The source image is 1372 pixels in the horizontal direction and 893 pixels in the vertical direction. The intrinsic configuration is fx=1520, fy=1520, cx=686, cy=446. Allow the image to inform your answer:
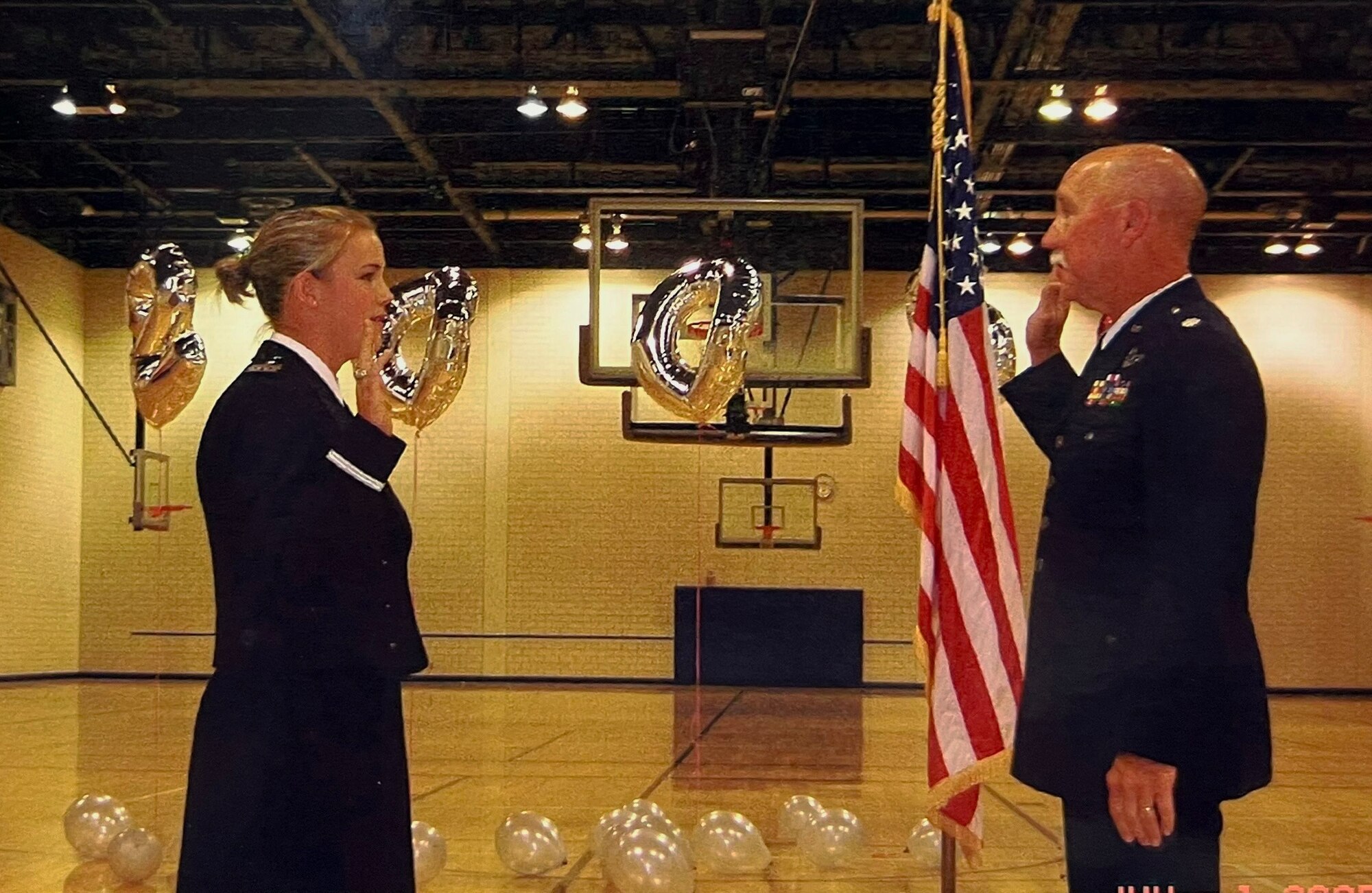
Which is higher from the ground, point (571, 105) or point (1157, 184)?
point (571, 105)

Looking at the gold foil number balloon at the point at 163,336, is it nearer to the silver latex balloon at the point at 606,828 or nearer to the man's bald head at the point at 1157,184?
the silver latex balloon at the point at 606,828

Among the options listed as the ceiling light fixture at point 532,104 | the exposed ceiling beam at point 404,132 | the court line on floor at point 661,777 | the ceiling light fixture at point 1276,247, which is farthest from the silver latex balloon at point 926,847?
the ceiling light fixture at point 1276,247

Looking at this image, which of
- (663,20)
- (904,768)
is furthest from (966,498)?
(663,20)

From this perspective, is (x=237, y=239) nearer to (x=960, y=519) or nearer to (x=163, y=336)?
(x=163, y=336)

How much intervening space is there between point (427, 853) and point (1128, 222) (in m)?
2.67

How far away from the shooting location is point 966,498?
2869 mm

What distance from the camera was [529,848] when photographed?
14.1 ft

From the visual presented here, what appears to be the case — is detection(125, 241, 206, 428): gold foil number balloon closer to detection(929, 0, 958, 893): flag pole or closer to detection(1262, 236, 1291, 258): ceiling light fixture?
detection(929, 0, 958, 893): flag pole

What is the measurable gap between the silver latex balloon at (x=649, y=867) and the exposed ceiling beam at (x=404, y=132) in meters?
5.00

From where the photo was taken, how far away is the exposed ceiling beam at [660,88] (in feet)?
27.4

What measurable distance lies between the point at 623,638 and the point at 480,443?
2.19m

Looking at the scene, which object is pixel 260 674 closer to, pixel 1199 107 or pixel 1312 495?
pixel 1199 107

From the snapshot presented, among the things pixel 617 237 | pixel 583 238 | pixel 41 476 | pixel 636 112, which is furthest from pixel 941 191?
pixel 41 476

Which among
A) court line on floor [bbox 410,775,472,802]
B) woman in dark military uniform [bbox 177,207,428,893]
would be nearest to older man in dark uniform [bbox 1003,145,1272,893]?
woman in dark military uniform [bbox 177,207,428,893]
